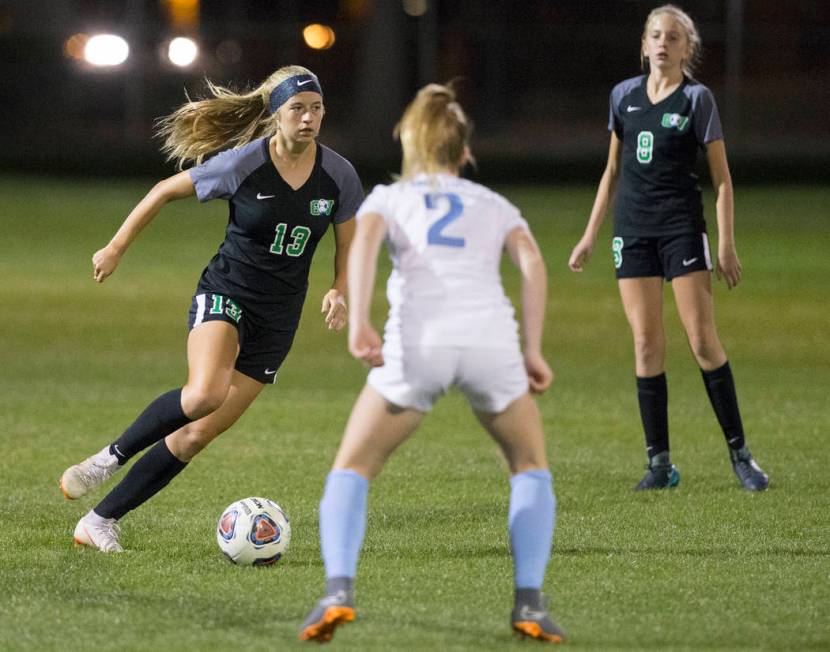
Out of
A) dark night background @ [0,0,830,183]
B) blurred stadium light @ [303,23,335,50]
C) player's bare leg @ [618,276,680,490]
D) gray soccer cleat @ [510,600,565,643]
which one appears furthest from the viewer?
blurred stadium light @ [303,23,335,50]

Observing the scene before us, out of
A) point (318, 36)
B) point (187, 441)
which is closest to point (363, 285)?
point (187, 441)

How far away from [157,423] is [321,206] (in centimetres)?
114

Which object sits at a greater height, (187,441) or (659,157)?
(659,157)

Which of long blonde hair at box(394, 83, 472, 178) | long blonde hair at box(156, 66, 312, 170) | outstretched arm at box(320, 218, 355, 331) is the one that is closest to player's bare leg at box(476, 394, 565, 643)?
long blonde hair at box(394, 83, 472, 178)

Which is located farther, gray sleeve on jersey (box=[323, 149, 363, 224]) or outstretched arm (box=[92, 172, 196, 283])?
gray sleeve on jersey (box=[323, 149, 363, 224])

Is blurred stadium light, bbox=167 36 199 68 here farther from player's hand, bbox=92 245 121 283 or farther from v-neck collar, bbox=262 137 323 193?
player's hand, bbox=92 245 121 283

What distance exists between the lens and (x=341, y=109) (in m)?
33.3

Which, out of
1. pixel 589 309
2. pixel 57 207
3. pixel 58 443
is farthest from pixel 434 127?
pixel 57 207

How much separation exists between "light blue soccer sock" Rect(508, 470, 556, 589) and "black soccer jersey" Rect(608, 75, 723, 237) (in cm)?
311

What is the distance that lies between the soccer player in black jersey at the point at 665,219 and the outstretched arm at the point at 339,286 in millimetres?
1611

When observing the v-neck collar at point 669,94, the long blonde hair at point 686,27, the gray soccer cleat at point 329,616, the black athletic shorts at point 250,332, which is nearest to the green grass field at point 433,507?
the gray soccer cleat at point 329,616

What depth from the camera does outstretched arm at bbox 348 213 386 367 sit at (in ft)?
15.3

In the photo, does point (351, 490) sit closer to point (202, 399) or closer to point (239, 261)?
point (202, 399)

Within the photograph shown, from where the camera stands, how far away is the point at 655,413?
25.7 feet
